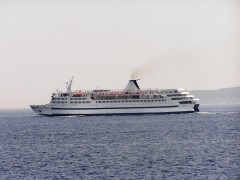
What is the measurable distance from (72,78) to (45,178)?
10905cm

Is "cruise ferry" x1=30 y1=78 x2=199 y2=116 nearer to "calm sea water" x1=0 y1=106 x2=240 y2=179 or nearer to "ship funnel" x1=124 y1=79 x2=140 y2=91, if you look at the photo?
"ship funnel" x1=124 y1=79 x2=140 y2=91

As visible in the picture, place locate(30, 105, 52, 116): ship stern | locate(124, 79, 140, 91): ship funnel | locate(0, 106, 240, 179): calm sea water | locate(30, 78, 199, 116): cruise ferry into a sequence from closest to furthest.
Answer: locate(0, 106, 240, 179): calm sea water < locate(30, 78, 199, 116): cruise ferry < locate(30, 105, 52, 116): ship stern < locate(124, 79, 140, 91): ship funnel

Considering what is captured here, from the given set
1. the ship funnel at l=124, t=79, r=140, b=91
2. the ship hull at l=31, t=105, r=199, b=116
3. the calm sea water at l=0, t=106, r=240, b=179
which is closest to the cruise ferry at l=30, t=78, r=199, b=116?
the ship hull at l=31, t=105, r=199, b=116

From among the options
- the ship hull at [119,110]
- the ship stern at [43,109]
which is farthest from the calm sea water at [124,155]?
the ship stern at [43,109]

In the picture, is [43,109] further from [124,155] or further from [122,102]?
[124,155]

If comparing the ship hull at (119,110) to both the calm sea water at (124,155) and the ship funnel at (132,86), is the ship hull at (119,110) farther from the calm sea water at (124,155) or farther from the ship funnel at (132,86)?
the calm sea water at (124,155)

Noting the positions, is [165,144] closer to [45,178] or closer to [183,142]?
[183,142]

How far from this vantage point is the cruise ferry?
13875 centimetres

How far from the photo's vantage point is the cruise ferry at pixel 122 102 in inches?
5463

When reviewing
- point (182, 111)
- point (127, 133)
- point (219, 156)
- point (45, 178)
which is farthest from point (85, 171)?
point (182, 111)

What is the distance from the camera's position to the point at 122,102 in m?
141

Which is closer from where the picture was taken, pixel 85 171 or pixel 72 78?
pixel 85 171

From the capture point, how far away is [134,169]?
162 ft

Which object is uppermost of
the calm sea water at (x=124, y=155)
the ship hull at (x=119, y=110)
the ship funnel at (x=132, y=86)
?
the ship funnel at (x=132, y=86)
